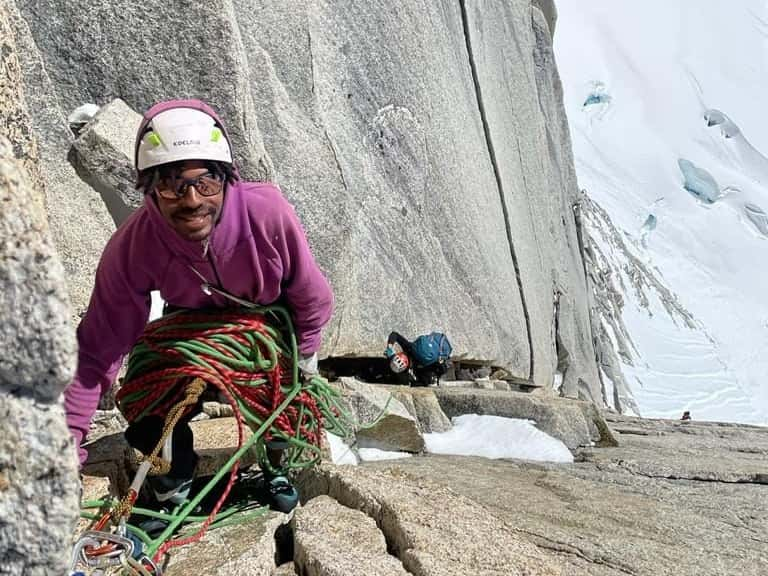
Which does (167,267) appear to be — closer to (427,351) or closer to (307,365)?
(307,365)

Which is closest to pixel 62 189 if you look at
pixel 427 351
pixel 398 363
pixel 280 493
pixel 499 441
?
pixel 280 493

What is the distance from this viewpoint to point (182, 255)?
1.95 m

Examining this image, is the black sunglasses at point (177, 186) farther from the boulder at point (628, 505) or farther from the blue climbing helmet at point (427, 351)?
the blue climbing helmet at point (427, 351)

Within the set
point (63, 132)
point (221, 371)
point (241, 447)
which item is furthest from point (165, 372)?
point (63, 132)

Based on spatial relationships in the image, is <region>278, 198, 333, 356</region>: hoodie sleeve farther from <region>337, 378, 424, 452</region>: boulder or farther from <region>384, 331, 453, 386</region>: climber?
<region>384, 331, 453, 386</region>: climber

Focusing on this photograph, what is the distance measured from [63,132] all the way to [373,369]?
370 centimetres

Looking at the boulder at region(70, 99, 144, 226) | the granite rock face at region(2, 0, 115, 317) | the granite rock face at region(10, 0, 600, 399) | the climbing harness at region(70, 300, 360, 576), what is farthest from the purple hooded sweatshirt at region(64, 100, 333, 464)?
the granite rock face at region(10, 0, 600, 399)

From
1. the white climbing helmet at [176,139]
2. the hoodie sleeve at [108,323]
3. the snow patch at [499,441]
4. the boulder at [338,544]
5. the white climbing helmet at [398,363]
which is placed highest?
the white climbing helmet at [176,139]

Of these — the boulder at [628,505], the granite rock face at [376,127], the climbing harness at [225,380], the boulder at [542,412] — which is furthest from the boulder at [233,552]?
the boulder at [542,412]

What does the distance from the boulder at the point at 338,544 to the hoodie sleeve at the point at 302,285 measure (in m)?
0.59

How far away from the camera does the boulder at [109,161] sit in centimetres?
327

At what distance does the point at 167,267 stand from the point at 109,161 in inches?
63.7

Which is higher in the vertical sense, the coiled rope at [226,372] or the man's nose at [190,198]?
the man's nose at [190,198]

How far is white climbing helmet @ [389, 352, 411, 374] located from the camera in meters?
5.79
